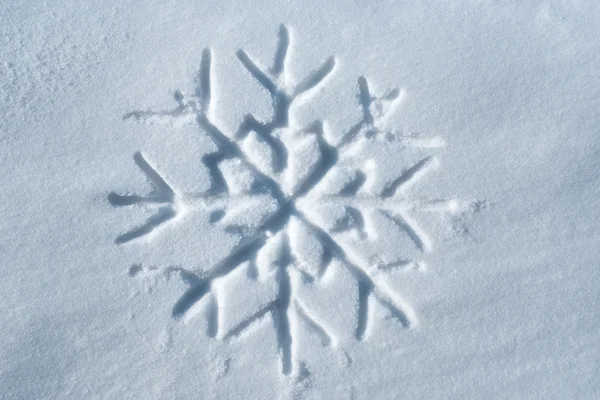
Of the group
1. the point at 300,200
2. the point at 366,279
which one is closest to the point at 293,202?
the point at 300,200

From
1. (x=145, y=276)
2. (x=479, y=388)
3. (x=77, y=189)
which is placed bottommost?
(x=479, y=388)

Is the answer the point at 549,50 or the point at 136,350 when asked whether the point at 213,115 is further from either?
the point at 549,50

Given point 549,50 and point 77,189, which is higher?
point 549,50

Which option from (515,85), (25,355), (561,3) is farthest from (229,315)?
(561,3)

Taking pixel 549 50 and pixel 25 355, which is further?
pixel 549 50

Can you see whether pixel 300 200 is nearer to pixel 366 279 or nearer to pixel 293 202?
pixel 293 202

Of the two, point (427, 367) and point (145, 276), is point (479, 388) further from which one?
point (145, 276)

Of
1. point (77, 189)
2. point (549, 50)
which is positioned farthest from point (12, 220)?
point (549, 50)
